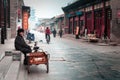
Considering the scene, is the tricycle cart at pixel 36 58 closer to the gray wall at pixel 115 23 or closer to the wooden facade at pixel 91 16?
the gray wall at pixel 115 23

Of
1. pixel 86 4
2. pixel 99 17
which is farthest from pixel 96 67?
pixel 86 4

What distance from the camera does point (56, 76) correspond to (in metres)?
12.1

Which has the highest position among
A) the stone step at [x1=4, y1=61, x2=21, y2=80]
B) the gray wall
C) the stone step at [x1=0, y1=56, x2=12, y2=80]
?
the gray wall

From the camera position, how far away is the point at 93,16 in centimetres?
4719

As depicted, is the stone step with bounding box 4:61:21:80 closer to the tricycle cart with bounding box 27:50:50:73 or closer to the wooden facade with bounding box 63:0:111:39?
the tricycle cart with bounding box 27:50:50:73

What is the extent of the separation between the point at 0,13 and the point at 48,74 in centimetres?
1617

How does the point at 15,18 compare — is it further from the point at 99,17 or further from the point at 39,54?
the point at 39,54

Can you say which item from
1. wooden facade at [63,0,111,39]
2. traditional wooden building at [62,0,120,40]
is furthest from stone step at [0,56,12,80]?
wooden facade at [63,0,111,39]

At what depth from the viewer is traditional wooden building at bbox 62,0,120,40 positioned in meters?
40.4

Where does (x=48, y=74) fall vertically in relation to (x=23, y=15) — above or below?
below

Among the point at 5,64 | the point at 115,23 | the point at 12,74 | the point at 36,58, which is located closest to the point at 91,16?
the point at 115,23

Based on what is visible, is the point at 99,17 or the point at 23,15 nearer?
the point at 99,17

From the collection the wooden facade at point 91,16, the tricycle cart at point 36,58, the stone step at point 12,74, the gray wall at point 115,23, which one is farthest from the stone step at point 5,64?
the wooden facade at point 91,16

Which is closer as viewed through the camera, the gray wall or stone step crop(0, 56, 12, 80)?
stone step crop(0, 56, 12, 80)
